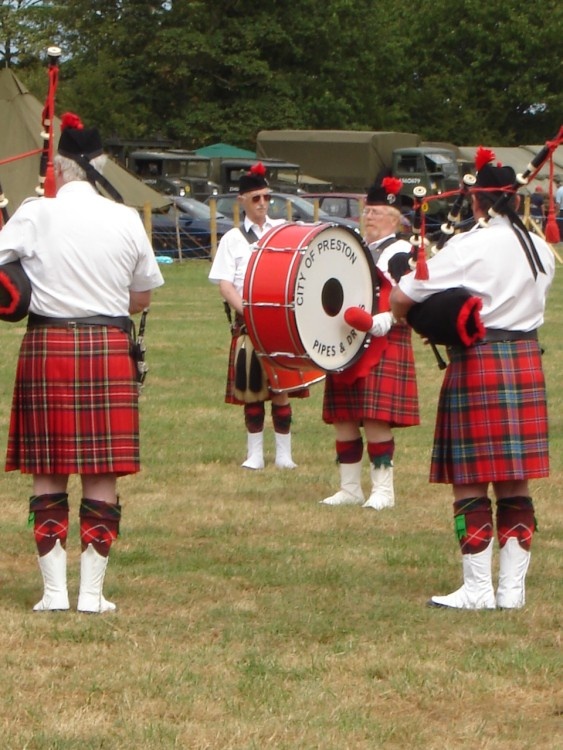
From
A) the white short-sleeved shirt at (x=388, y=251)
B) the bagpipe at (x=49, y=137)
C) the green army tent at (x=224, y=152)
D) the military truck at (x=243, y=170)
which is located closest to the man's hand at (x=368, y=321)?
the white short-sleeved shirt at (x=388, y=251)

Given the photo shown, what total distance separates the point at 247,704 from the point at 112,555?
76.8 inches

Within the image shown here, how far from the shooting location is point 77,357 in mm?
4684

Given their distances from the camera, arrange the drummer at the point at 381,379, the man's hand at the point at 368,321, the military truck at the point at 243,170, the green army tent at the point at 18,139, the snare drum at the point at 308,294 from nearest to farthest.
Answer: the snare drum at the point at 308,294 < the man's hand at the point at 368,321 < the drummer at the point at 381,379 < the green army tent at the point at 18,139 < the military truck at the point at 243,170

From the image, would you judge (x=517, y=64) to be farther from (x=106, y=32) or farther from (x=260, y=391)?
(x=260, y=391)

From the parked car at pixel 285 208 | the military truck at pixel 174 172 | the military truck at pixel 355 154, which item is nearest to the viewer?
the parked car at pixel 285 208

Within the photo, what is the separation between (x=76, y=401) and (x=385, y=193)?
225 cm

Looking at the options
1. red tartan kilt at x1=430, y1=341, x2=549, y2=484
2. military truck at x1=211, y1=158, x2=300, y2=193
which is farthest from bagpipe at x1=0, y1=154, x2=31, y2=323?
military truck at x1=211, y1=158, x2=300, y2=193

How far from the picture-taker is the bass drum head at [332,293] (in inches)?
245

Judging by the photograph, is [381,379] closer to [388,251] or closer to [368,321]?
[368,321]

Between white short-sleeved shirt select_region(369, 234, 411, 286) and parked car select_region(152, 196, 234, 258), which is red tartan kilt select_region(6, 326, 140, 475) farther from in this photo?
parked car select_region(152, 196, 234, 258)

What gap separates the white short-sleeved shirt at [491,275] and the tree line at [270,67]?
34285 millimetres

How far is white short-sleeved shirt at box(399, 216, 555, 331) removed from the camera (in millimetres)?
4730

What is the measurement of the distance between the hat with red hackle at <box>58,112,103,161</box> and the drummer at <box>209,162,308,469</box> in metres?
2.56

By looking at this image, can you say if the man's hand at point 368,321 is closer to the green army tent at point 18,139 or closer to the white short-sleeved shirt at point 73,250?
the white short-sleeved shirt at point 73,250
